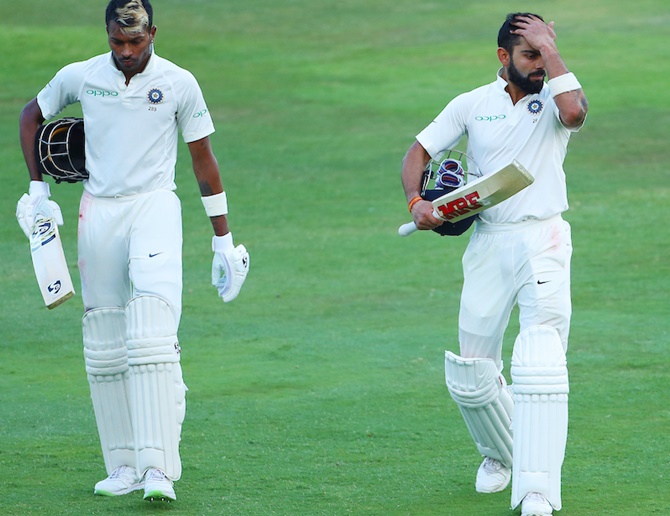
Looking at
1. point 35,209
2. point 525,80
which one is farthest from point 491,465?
point 35,209

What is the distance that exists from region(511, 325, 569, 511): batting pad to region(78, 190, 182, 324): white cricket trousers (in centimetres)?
146

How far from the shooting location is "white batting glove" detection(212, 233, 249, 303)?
19.7ft

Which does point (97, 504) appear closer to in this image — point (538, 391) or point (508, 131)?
point (538, 391)

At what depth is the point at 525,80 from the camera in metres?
5.54

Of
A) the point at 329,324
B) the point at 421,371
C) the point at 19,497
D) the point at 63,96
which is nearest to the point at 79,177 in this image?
the point at 63,96

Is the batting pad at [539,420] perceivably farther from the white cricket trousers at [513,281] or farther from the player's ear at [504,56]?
the player's ear at [504,56]

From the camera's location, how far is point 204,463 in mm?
6211

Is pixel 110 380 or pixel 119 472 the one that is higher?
pixel 110 380

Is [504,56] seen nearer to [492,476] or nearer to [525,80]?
[525,80]

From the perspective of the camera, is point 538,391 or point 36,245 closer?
point 538,391

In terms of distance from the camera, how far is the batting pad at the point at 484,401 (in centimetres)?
560

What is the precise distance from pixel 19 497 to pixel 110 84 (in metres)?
1.76

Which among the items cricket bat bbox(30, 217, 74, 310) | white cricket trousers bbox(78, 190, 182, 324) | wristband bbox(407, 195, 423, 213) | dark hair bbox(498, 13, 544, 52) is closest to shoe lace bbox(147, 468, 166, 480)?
white cricket trousers bbox(78, 190, 182, 324)

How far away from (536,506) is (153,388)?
158cm
